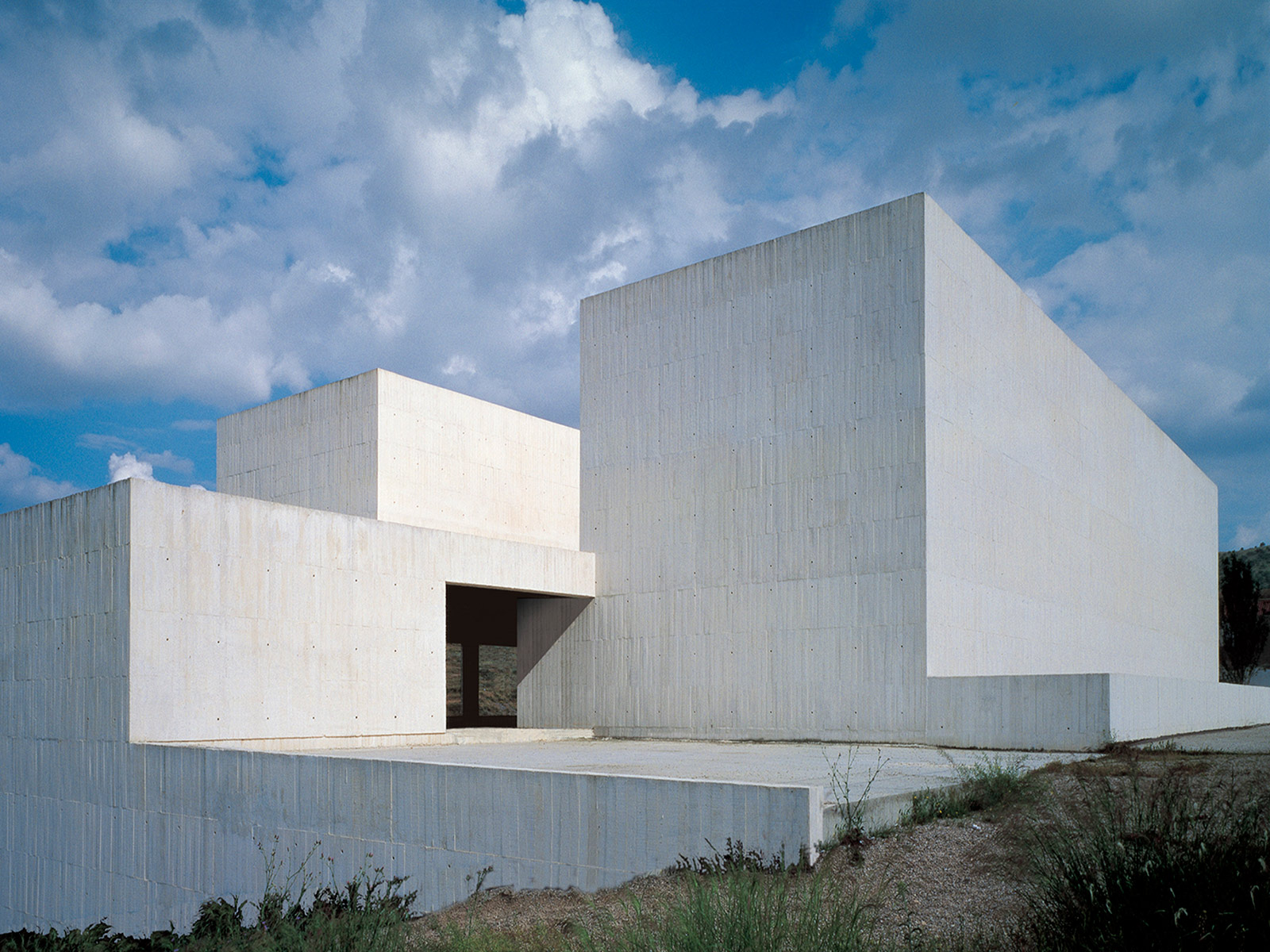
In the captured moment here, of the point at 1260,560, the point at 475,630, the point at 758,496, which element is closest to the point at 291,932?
the point at 758,496

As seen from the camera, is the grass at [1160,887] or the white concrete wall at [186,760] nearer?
the grass at [1160,887]

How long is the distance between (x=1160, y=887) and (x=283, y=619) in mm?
13187

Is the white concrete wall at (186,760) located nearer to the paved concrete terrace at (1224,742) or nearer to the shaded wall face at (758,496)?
the shaded wall face at (758,496)

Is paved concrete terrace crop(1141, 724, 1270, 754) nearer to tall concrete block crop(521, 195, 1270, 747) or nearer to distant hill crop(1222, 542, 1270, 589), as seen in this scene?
tall concrete block crop(521, 195, 1270, 747)

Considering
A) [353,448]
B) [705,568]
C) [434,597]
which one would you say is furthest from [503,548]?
[353,448]

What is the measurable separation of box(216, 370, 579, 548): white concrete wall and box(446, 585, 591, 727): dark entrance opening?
213 cm

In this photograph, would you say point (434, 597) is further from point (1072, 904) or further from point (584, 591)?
point (1072, 904)

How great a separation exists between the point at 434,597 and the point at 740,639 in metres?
5.43

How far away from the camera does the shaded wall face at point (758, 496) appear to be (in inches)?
682

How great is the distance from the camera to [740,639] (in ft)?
61.8

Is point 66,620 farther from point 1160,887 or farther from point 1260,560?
point 1260,560

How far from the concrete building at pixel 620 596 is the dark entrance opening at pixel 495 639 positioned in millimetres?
155

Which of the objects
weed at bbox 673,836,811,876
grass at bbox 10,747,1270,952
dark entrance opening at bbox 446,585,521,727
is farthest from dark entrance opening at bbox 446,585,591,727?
grass at bbox 10,747,1270,952

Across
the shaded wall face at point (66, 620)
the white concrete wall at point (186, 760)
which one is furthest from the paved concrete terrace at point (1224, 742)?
the shaded wall face at point (66, 620)
